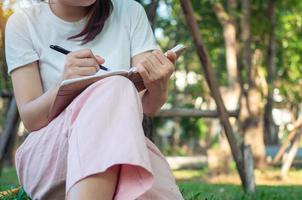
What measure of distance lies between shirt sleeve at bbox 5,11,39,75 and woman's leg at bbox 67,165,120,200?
61cm

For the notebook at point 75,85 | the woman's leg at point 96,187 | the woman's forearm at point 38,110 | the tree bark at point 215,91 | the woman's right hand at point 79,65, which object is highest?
the woman's right hand at point 79,65

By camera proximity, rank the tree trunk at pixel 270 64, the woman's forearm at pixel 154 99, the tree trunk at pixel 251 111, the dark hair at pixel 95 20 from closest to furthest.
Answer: the woman's forearm at pixel 154 99, the dark hair at pixel 95 20, the tree trunk at pixel 251 111, the tree trunk at pixel 270 64

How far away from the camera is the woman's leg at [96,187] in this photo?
150 centimetres

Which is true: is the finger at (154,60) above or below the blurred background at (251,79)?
above

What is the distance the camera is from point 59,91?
1723mm

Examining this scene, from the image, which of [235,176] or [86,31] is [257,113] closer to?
[235,176]

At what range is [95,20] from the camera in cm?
206

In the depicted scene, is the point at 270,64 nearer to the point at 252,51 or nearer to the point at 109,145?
the point at 252,51

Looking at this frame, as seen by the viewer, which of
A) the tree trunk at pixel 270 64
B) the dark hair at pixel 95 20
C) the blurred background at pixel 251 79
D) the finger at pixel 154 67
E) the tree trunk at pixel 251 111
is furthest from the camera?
the tree trunk at pixel 270 64

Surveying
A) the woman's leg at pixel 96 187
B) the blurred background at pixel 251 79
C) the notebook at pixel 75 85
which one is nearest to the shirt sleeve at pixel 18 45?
the notebook at pixel 75 85

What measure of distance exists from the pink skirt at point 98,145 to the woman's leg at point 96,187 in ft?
0.06

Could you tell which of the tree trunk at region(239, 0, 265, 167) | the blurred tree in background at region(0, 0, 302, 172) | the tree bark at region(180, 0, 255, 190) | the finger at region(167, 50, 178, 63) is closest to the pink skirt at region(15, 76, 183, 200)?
the finger at region(167, 50, 178, 63)

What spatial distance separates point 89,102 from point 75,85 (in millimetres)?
106

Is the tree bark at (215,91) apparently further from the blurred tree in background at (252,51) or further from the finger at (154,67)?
the blurred tree in background at (252,51)
